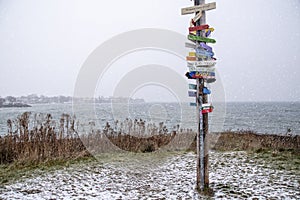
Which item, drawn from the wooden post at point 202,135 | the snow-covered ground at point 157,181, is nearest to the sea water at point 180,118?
the snow-covered ground at point 157,181

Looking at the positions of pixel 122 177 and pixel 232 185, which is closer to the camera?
pixel 232 185

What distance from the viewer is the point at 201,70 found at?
11.4 ft

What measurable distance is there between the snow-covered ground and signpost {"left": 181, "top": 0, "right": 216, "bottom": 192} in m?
0.58

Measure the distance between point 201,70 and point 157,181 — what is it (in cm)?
225

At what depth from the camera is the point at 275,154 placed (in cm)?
587

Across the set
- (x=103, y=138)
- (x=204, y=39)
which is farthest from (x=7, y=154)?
(x=204, y=39)

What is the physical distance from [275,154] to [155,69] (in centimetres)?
514

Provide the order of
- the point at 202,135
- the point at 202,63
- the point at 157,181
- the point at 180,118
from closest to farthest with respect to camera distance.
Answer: the point at 202,63, the point at 202,135, the point at 157,181, the point at 180,118

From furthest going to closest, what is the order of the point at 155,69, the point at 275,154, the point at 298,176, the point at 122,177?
the point at 155,69, the point at 275,154, the point at 122,177, the point at 298,176

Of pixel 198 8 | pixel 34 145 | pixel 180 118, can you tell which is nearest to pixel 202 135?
pixel 198 8

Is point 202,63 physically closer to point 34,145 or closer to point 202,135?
point 202,135

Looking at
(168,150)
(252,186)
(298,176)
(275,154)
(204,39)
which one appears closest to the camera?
(204,39)

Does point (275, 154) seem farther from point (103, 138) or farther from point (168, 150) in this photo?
Answer: point (103, 138)

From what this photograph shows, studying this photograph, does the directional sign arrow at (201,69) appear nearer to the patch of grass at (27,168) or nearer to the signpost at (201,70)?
the signpost at (201,70)
